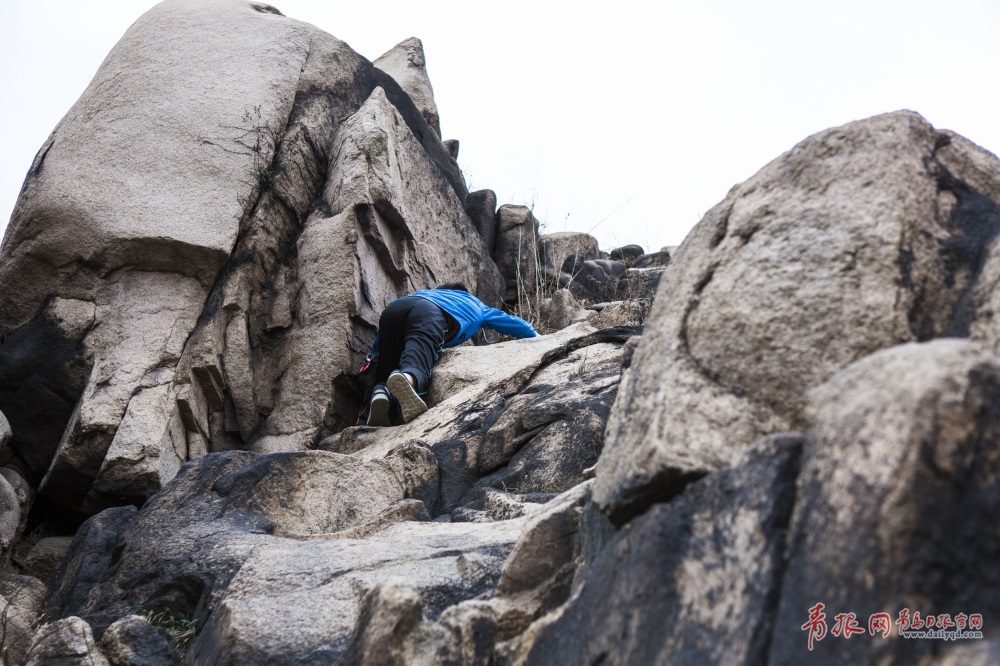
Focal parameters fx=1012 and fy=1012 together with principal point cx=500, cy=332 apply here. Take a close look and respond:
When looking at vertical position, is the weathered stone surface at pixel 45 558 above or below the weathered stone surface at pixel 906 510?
below

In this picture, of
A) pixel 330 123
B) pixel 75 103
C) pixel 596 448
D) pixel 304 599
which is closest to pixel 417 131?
pixel 330 123

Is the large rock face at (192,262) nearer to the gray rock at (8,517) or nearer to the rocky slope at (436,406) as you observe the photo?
the rocky slope at (436,406)

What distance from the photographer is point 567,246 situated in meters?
10.5

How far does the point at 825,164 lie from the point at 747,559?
3.18 feet

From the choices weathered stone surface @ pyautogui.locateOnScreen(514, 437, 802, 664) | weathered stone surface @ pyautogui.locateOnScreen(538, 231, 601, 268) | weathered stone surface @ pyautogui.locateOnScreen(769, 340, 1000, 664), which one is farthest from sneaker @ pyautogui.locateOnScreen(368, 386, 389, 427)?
weathered stone surface @ pyautogui.locateOnScreen(538, 231, 601, 268)

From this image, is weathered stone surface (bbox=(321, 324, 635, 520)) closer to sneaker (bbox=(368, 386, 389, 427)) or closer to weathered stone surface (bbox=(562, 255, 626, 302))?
sneaker (bbox=(368, 386, 389, 427))

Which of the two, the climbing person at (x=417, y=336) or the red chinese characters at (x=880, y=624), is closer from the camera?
the red chinese characters at (x=880, y=624)

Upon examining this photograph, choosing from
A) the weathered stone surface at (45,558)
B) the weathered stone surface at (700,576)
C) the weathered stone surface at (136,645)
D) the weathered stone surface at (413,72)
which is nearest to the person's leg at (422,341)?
the weathered stone surface at (45,558)

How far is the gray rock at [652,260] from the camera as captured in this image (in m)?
10.2

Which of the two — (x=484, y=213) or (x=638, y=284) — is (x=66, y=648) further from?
(x=484, y=213)

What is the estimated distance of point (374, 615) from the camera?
2.20m

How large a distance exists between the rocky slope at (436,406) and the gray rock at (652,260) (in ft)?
4.48

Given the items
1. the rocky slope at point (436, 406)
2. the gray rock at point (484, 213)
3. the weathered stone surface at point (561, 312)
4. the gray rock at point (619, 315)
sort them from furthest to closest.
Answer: the gray rock at point (484, 213) < the weathered stone surface at point (561, 312) < the gray rock at point (619, 315) < the rocky slope at point (436, 406)

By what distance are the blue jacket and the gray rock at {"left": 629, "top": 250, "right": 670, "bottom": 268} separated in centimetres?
350
